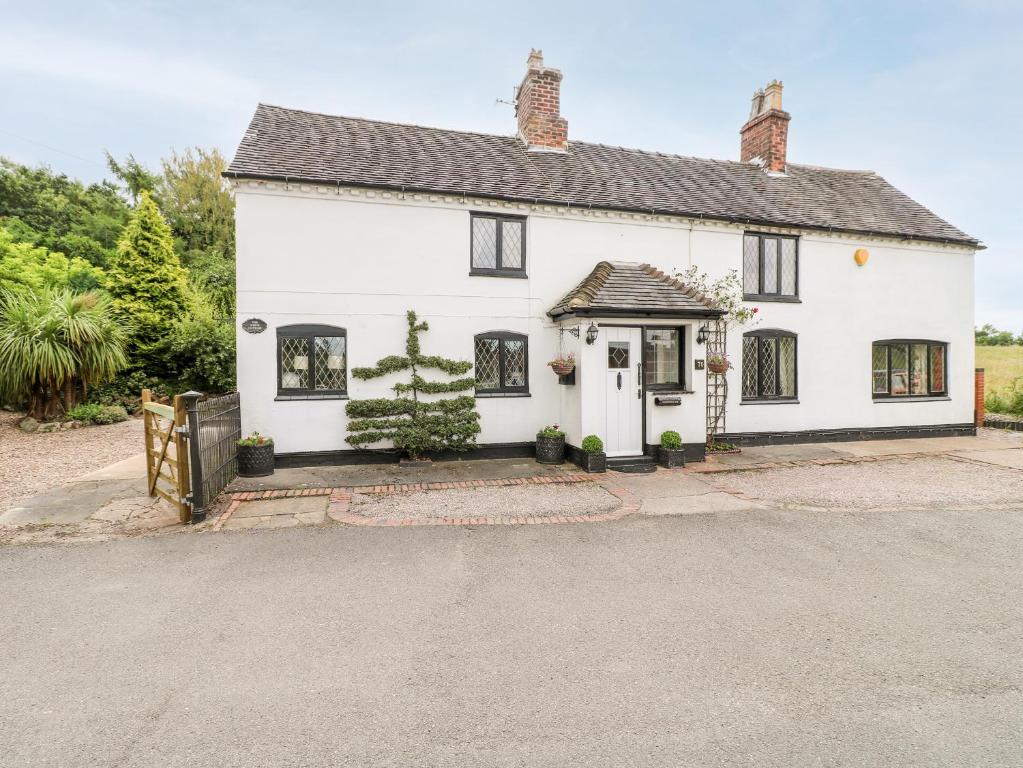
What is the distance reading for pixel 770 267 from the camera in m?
12.1

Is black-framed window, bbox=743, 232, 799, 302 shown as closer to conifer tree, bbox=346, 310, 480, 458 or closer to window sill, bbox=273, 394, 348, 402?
conifer tree, bbox=346, 310, 480, 458

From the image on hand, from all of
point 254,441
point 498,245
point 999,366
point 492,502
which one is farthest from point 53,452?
point 999,366

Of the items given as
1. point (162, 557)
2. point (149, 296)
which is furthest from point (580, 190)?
point (149, 296)

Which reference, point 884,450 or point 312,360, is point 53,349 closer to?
point 312,360

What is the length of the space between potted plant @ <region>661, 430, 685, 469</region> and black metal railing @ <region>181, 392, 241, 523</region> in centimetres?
783

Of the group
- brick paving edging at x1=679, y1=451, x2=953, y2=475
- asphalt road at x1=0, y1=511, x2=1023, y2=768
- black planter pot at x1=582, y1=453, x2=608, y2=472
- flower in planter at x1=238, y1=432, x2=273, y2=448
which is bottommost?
asphalt road at x1=0, y1=511, x2=1023, y2=768

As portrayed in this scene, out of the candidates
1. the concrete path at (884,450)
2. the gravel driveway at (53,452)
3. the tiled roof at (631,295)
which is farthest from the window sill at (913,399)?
the gravel driveway at (53,452)

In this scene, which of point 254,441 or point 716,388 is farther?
point 716,388

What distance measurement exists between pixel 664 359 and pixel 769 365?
3470 millimetres

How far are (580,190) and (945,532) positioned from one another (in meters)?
8.88

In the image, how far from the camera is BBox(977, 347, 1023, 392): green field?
669 inches

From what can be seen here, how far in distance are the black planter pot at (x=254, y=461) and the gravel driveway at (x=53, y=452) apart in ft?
9.33

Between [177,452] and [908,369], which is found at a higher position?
[908,369]

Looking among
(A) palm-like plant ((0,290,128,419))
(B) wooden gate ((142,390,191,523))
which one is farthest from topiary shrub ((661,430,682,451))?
(A) palm-like plant ((0,290,128,419))
